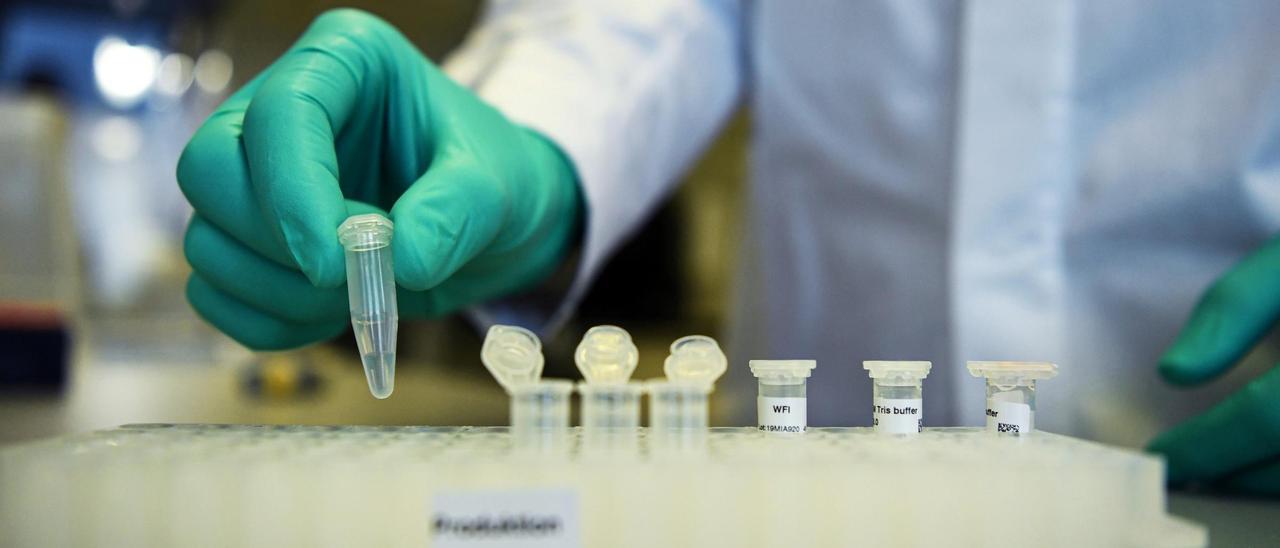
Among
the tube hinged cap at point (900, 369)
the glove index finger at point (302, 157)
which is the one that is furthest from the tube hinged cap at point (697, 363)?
the glove index finger at point (302, 157)

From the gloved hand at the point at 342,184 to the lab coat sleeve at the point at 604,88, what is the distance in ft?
0.26

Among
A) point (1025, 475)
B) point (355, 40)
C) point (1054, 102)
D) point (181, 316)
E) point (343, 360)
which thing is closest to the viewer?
point (1025, 475)

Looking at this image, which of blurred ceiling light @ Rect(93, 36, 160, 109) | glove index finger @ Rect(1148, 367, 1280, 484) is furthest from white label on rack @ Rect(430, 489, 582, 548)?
blurred ceiling light @ Rect(93, 36, 160, 109)

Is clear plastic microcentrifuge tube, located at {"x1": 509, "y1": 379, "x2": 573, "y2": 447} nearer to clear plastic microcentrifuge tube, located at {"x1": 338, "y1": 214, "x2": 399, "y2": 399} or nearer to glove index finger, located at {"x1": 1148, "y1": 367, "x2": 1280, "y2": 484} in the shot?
clear plastic microcentrifuge tube, located at {"x1": 338, "y1": 214, "x2": 399, "y2": 399}

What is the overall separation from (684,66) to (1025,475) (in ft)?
2.63

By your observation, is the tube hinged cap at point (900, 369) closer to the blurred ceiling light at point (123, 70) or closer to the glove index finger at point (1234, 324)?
the glove index finger at point (1234, 324)

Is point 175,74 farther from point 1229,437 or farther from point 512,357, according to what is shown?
point 1229,437

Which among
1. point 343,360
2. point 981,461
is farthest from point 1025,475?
point 343,360

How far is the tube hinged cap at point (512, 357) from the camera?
1.64 ft

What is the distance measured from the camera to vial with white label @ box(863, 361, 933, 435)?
573 millimetres

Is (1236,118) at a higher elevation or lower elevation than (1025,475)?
higher

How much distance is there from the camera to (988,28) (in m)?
0.92

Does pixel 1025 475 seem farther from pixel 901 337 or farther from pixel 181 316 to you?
pixel 181 316

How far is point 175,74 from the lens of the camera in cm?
457
